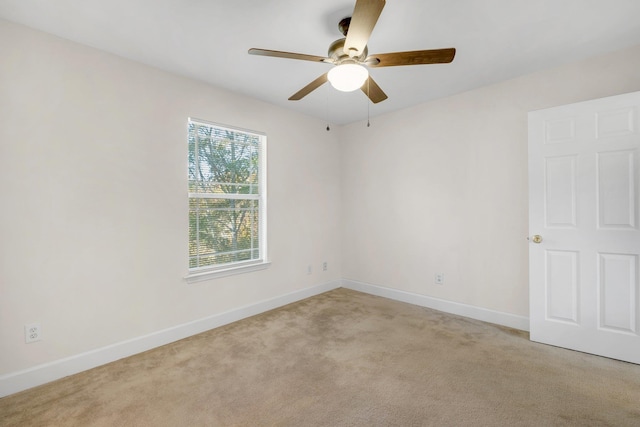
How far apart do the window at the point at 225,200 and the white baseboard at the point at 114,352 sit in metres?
0.47

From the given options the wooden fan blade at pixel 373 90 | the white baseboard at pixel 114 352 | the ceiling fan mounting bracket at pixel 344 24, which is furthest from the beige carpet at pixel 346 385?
the ceiling fan mounting bracket at pixel 344 24

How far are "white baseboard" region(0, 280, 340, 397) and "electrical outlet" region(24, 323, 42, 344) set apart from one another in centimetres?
20

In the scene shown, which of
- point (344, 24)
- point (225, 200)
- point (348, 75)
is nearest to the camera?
point (348, 75)

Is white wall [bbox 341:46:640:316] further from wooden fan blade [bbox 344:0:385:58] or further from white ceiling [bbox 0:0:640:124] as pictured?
wooden fan blade [bbox 344:0:385:58]

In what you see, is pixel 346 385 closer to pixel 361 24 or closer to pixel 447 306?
pixel 447 306

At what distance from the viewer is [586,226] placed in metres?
2.45

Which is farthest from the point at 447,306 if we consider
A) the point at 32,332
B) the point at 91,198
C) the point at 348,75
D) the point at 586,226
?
the point at 32,332

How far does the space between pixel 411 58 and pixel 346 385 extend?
86.4 inches

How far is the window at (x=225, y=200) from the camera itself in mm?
3021

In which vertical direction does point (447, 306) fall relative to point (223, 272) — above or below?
below

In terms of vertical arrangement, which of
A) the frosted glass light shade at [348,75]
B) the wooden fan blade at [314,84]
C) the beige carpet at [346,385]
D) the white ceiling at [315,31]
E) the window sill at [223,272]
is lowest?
the beige carpet at [346,385]

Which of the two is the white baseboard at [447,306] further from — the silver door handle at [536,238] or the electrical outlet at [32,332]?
the electrical outlet at [32,332]

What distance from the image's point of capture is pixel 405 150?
3.85m

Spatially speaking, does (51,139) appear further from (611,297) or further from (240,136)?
(611,297)
